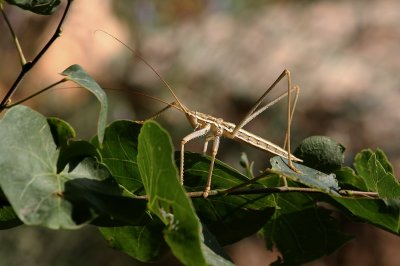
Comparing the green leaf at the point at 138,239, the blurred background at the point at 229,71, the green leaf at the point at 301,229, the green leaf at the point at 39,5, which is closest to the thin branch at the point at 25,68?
the green leaf at the point at 39,5

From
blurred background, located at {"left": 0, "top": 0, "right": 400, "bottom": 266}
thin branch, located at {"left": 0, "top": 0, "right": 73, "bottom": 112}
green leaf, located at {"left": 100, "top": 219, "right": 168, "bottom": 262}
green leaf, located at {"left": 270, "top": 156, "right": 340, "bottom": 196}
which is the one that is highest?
thin branch, located at {"left": 0, "top": 0, "right": 73, "bottom": 112}

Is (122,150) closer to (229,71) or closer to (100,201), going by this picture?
(100,201)

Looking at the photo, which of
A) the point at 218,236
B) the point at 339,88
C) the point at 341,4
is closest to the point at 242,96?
the point at 339,88

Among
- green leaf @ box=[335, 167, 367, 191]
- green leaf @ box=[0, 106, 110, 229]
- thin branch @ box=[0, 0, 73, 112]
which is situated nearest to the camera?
green leaf @ box=[0, 106, 110, 229]

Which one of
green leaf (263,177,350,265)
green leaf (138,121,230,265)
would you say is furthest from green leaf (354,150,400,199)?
green leaf (138,121,230,265)

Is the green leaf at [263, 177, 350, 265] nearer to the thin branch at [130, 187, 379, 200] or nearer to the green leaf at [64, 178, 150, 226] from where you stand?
the thin branch at [130, 187, 379, 200]

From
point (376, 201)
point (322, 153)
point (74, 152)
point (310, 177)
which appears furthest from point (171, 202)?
point (322, 153)

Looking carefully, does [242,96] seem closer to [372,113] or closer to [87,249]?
[372,113]
